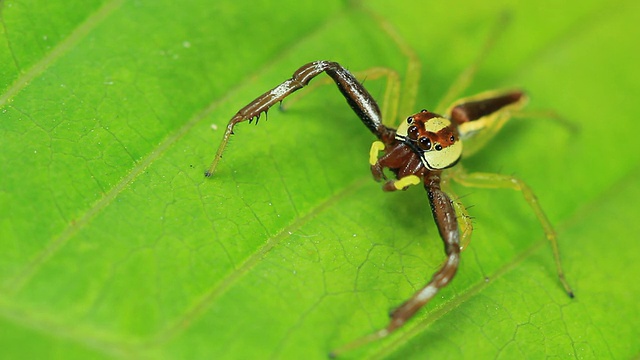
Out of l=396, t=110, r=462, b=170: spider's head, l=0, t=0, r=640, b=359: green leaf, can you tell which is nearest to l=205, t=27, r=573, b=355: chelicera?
l=396, t=110, r=462, b=170: spider's head

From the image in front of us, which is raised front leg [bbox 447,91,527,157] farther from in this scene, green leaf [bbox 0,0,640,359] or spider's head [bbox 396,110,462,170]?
spider's head [bbox 396,110,462,170]

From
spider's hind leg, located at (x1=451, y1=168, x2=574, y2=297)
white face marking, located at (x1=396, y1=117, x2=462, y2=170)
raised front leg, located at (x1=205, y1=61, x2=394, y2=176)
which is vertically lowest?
spider's hind leg, located at (x1=451, y1=168, x2=574, y2=297)

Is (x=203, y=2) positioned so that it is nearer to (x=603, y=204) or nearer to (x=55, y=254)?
(x=55, y=254)

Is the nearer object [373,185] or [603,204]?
[373,185]

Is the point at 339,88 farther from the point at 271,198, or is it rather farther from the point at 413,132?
the point at 271,198

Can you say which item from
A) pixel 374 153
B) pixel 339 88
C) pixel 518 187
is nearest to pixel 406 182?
pixel 374 153

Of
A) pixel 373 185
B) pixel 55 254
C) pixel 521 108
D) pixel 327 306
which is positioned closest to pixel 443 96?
pixel 521 108
